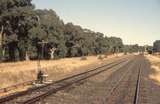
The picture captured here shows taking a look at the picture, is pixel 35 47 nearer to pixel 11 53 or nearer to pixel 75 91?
pixel 11 53

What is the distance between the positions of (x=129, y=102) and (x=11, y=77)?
522 inches

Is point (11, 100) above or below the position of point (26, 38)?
below

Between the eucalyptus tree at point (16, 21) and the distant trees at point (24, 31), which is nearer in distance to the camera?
the eucalyptus tree at point (16, 21)

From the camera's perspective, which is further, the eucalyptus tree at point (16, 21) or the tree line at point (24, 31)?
the tree line at point (24, 31)

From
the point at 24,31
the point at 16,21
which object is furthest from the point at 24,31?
the point at 16,21

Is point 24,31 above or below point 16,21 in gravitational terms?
below

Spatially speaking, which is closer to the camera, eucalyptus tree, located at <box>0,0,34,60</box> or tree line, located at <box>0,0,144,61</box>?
eucalyptus tree, located at <box>0,0,34,60</box>

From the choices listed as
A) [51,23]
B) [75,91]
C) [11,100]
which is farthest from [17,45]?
[11,100]

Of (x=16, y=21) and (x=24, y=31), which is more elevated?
(x=16, y=21)

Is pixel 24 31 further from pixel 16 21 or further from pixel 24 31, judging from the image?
pixel 16 21

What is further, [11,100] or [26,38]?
[26,38]

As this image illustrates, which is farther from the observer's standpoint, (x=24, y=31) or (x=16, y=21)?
(x=24, y=31)

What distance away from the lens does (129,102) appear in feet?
60.3

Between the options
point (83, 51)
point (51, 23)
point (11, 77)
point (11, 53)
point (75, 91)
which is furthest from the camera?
point (83, 51)
